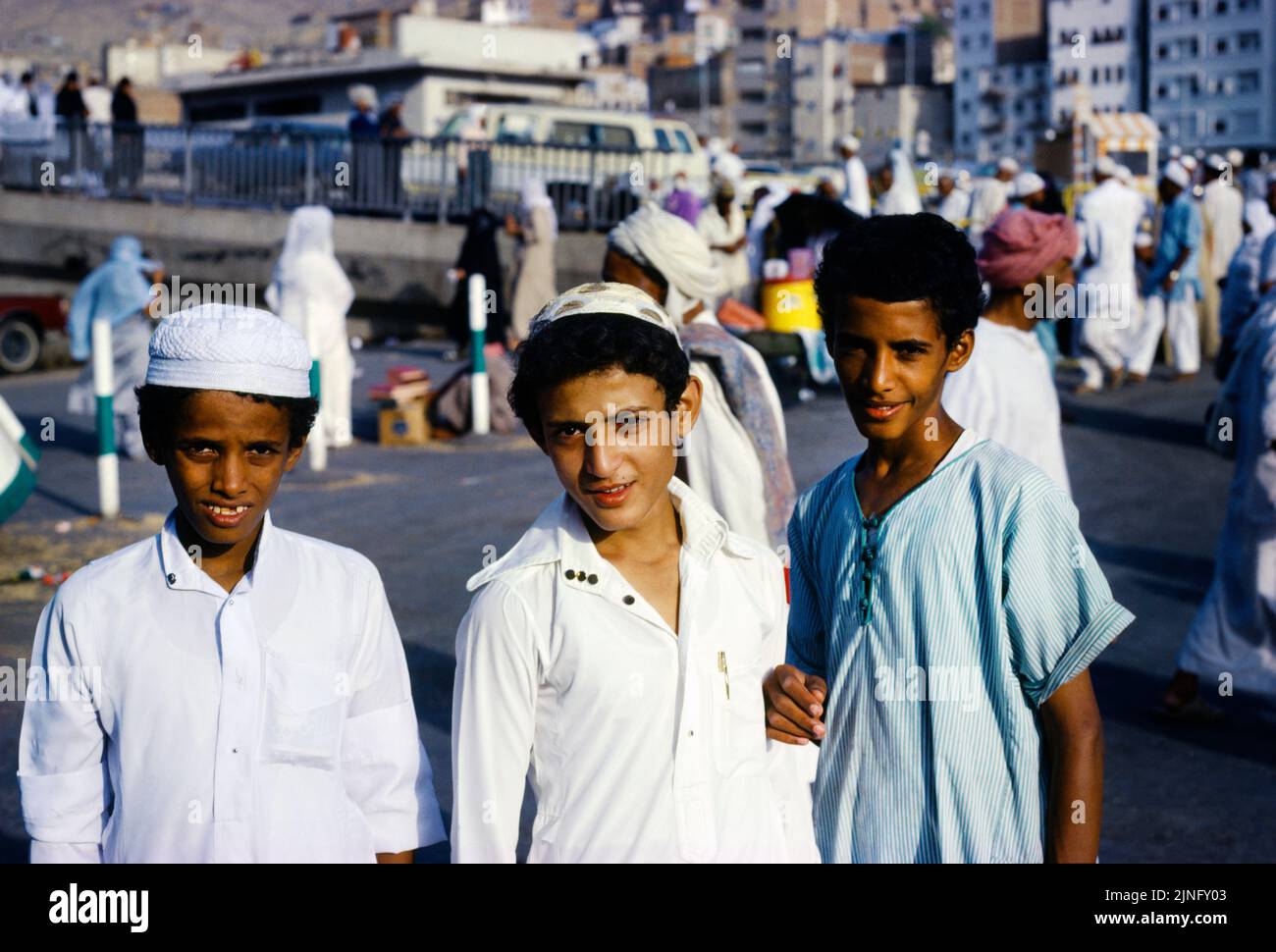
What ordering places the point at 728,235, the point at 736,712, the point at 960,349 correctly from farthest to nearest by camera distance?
the point at 728,235
the point at 960,349
the point at 736,712

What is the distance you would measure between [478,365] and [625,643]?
1030 cm

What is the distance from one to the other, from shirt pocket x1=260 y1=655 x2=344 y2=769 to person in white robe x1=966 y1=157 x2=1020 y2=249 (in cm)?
1845

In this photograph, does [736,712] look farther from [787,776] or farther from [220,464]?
[220,464]

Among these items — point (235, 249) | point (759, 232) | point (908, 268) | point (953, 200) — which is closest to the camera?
point (908, 268)

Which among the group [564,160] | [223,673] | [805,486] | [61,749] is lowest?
[805,486]

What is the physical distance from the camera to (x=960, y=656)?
2670 millimetres

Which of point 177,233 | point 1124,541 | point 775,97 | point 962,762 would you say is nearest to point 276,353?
point 962,762

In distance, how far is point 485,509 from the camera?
1023 cm

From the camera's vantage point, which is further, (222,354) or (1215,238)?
(1215,238)

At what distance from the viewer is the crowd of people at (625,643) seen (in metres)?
2.41

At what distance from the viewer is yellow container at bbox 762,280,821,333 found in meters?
15.3

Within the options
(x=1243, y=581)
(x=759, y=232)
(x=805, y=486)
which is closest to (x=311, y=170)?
(x=759, y=232)

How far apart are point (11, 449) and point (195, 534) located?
613 centimetres
